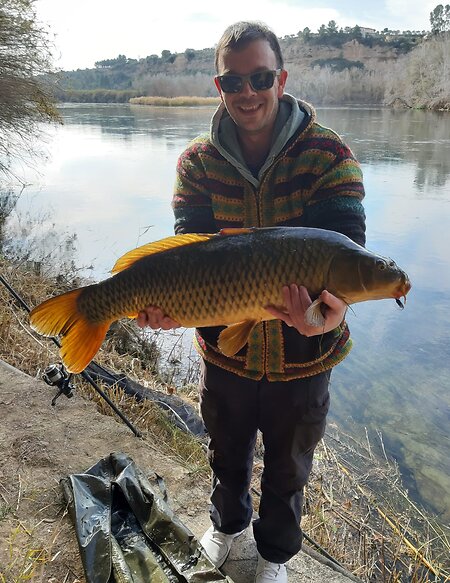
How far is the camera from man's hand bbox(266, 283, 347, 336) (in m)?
1.23

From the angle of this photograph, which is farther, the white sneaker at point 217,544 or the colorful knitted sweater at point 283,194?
the white sneaker at point 217,544

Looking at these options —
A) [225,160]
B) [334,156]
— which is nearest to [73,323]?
[225,160]

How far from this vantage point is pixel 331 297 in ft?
3.99

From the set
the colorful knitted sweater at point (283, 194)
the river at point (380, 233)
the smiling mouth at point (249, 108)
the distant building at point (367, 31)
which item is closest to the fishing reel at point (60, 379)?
the colorful knitted sweater at point (283, 194)

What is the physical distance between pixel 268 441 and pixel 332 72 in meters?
38.0

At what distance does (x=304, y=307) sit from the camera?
1240mm

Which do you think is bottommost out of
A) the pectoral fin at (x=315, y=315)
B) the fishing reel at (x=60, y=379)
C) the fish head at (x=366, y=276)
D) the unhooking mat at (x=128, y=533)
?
the unhooking mat at (x=128, y=533)

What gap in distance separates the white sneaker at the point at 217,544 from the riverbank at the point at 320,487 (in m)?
0.18

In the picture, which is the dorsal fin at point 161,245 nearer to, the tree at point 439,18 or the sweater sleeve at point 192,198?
the sweater sleeve at point 192,198

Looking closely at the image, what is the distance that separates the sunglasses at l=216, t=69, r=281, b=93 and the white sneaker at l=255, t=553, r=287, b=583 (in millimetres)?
1377

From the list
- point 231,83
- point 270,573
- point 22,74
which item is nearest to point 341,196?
point 231,83

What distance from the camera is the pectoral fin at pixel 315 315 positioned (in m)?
1.20

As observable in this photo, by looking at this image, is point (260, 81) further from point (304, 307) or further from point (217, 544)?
point (217, 544)

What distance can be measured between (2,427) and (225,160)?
4.77ft
